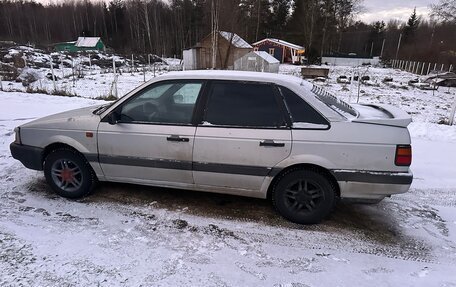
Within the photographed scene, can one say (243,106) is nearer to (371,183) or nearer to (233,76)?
(233,76)

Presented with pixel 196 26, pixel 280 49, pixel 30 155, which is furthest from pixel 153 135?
pixel 196 26

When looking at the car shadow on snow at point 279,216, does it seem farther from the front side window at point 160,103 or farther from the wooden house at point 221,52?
the wooden house at point 221,52

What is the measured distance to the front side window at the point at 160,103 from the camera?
3754 mm

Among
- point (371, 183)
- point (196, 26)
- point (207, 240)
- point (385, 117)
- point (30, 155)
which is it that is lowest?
point (207, 240)

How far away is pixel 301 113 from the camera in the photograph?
3.42 metres

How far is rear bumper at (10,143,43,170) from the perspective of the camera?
162 inches

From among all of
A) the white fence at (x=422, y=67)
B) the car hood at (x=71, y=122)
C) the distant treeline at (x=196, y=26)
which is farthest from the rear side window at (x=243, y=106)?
the distant treeline at (x=196, y=26)

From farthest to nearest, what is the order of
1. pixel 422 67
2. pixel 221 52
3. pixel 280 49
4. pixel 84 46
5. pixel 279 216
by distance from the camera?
pixel 84 46 < pixel 280 49 < pixel 422 67 < pixel 221 52 < pixel 279 216

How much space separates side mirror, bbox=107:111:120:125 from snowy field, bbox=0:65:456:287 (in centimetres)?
103

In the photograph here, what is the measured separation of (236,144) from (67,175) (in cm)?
227

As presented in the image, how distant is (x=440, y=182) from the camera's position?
495 cm

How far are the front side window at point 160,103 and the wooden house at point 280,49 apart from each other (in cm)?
4408

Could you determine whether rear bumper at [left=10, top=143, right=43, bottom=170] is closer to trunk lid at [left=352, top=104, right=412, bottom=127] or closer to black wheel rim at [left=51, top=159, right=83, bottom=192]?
black wheel rim at [left=51, top=159, right=83, bottom=192]

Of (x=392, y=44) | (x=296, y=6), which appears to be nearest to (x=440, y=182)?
(x=296, y=6)
